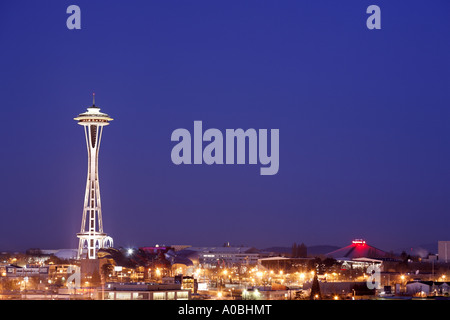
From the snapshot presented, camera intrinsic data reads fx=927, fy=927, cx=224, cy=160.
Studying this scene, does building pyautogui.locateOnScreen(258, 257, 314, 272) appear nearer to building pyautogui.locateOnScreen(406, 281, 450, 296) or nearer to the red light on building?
the red light on building

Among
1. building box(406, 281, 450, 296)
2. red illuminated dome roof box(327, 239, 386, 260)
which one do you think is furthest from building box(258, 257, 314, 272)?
building box(406, 281, 450, 296)

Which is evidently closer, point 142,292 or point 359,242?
point 142,292

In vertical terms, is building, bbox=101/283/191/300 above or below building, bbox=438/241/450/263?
below

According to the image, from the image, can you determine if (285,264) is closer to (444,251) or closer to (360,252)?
(360,252)

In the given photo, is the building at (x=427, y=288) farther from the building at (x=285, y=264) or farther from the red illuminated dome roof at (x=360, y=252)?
the red illuminated dome roof at (x=360, y=252)

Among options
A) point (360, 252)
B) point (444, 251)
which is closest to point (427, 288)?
point (444, 251)

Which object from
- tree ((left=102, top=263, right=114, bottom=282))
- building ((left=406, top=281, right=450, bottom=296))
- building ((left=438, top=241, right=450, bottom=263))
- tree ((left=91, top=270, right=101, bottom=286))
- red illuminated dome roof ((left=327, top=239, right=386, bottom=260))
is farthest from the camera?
red illuminated dome roof ((left=327, top=239, right=386, bottom=260))

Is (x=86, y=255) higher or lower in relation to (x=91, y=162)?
lower

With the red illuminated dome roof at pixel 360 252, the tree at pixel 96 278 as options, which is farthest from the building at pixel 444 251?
the tree at pixel 96 278

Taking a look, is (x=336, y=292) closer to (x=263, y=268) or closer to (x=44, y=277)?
(x=44, y=277)

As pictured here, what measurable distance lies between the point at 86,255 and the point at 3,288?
154 ft

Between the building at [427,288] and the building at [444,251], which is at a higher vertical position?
the building at [444,251]
